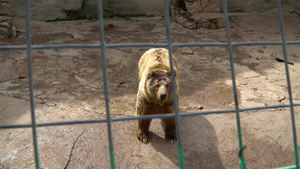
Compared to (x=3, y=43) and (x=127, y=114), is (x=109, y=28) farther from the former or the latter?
(x=127, y=114)

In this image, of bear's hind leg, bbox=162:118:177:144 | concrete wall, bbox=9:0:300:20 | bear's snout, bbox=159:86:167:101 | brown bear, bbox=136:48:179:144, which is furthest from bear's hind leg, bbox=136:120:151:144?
concrete wall, bbox=9:0:300:20

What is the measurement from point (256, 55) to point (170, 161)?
3596 millimetres

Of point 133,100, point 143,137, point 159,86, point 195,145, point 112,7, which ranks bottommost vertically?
point 195,145

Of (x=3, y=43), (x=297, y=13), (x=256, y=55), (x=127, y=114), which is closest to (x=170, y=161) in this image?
(x=127, y=114)

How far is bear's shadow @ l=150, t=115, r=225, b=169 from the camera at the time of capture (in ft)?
10.2

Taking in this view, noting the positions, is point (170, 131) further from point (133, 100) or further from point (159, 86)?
point (133, 100)

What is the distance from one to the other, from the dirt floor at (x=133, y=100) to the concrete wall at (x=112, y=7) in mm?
571

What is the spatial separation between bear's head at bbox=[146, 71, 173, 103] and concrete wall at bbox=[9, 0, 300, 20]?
4.98m

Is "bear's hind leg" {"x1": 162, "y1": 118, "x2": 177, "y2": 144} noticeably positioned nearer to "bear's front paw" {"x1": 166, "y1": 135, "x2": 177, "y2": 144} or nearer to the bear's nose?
"bear's front paw" {"x1": 166, "y1": 135, "x2": 177, "y2": 144}

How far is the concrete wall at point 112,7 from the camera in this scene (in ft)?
24.3

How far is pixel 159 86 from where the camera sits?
3.11 meters

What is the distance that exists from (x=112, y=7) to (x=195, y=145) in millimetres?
5431

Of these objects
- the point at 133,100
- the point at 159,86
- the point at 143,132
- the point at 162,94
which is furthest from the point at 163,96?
the point at 133,100

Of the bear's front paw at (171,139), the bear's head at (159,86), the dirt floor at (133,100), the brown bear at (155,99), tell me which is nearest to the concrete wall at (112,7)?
the dirt floor at (133,100)
